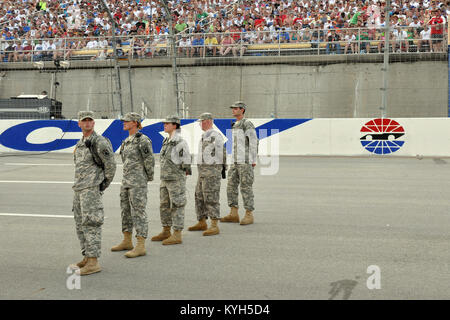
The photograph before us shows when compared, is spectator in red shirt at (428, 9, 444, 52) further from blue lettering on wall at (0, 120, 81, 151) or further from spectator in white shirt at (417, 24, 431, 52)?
blue lettering on wall at (0, 120, 81, 151)

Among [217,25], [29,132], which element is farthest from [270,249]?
[217,25]

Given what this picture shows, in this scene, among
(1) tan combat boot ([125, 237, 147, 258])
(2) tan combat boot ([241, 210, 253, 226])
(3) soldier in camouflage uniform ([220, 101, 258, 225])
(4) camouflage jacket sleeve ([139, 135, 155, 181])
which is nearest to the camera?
(1) tan combat boot ([125, 237, 147, 258])

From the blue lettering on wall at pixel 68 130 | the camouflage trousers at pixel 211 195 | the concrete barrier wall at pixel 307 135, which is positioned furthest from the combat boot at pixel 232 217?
the blue lettering on wall at pixel 68 130

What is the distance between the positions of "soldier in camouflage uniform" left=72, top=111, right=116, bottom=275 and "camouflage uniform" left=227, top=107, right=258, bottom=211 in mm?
2990

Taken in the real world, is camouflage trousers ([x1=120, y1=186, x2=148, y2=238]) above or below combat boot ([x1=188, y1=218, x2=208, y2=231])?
above

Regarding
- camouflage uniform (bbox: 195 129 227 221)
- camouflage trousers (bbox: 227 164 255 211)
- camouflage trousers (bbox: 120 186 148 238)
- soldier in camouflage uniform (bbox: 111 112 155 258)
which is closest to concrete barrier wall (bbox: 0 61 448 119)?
camouflage trousers (bbox: 227 164 255 211)

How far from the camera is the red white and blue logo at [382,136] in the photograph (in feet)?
62.0

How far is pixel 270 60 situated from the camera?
25000 mm

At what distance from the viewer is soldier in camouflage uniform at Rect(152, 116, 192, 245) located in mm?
7633

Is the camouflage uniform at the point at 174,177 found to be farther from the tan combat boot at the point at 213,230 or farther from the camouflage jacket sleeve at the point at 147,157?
the tan combat boot at the point at 213,230

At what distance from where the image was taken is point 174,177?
7.66 metres

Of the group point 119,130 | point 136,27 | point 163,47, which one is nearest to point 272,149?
point 119,130

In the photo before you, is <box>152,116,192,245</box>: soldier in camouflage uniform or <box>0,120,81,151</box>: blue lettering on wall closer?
<box>152,116,192,245</box>: soldier in camouflage uniform
